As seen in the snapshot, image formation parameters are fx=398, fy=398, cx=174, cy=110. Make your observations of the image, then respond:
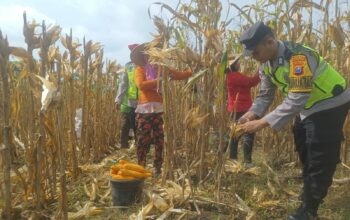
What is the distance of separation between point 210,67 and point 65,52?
2036 millimetres

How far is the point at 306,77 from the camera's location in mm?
2314

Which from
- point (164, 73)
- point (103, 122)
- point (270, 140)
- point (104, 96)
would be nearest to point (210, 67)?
point (164, 73)

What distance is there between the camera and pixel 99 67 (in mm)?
5109

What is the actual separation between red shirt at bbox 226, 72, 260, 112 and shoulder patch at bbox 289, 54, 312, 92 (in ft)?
5.38

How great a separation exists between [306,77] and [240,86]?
1.78 m

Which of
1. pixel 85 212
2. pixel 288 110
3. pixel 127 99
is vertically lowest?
pixel 85 212

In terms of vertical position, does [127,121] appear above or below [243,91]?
below

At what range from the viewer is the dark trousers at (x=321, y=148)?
8.17 feet

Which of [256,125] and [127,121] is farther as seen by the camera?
[127,121]

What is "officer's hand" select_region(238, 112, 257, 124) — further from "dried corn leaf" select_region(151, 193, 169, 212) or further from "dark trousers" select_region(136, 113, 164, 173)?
"dark trousers" select_region(136, 113, 164, 173)

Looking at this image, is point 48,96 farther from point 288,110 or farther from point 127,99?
point 127,99

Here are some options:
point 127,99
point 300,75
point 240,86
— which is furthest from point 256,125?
point 127,99

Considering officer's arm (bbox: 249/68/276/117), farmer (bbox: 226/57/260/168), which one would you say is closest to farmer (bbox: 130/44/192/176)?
farmer (bbox: 226/57/260/168)

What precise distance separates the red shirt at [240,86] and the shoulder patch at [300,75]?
64.6 inches
